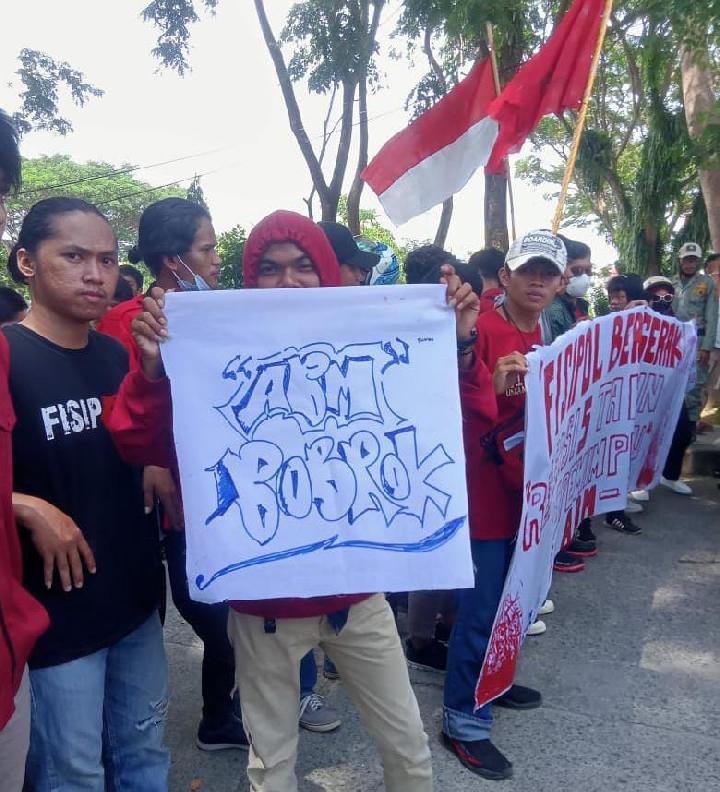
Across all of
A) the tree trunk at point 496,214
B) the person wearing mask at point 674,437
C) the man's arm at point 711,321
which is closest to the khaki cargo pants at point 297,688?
the person wearing mask at point 674,437

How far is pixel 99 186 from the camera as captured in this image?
112 feet

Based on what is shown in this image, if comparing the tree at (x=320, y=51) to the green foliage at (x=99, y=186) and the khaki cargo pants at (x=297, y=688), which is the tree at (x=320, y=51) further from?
the green foliage at (x=99, y=186)

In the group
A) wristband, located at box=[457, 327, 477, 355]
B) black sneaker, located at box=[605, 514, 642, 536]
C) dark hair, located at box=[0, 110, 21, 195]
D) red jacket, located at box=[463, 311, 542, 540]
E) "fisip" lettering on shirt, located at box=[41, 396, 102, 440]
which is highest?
dark hair, located at box=[0, 110, 21, 195]

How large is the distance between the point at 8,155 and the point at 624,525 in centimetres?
439

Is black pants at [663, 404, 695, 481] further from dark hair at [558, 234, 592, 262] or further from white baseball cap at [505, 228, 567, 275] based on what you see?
white baseball cap at [505, 228, 567, 275]

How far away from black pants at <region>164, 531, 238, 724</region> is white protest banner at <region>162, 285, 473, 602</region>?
28.5 inches

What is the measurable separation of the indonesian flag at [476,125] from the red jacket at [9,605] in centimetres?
283

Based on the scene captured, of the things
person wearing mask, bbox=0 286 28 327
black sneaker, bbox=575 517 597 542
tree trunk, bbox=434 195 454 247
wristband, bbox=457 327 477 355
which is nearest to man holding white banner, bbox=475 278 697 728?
wristband, bbox=457 327 477 355

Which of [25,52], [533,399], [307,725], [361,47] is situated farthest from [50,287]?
[25,52]

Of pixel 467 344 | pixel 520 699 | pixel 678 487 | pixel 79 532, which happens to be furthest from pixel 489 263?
pixel 79 532

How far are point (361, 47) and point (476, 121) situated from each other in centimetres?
644

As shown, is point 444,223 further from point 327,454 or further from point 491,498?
point 327,454

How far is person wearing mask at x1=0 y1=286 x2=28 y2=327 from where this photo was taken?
3.19 meters

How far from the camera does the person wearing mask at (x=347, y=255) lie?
333 cm
